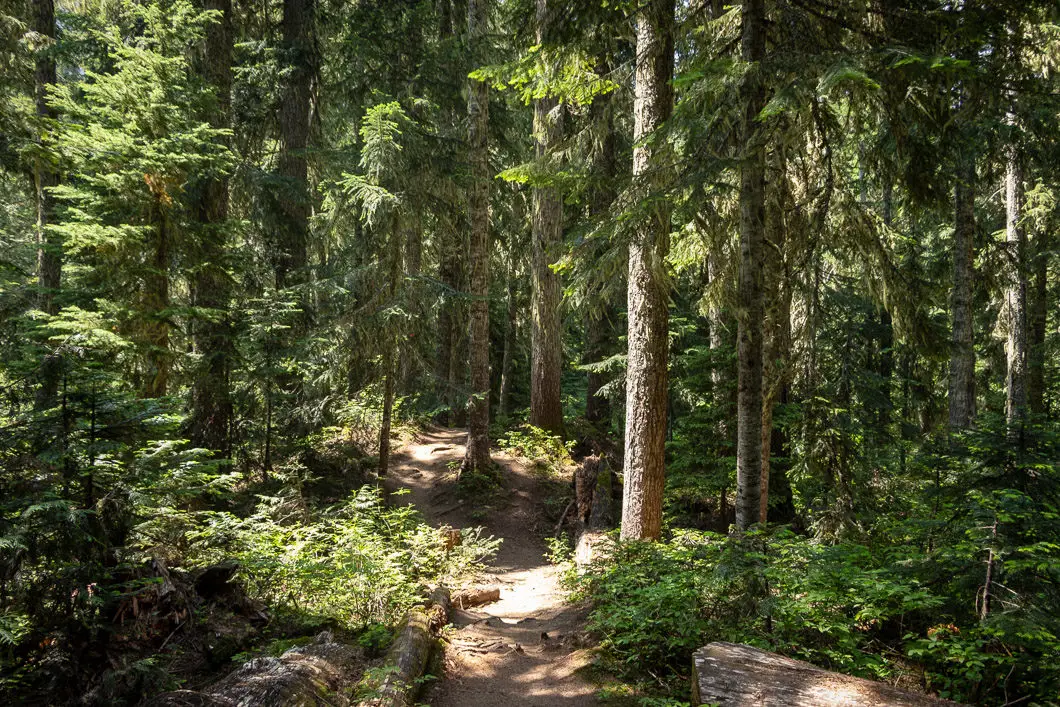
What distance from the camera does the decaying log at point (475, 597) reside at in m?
8.31

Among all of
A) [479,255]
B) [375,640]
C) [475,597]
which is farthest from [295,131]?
[375,640]

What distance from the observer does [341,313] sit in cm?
1188

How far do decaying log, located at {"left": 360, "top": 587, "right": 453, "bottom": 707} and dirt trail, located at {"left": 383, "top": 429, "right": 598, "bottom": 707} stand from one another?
0.31m

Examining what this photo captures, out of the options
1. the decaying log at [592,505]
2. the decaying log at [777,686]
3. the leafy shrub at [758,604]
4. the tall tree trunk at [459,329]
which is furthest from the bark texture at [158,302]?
the decaying log at [777,686]

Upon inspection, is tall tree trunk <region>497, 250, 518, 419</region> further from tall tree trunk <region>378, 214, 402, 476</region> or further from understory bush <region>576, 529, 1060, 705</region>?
understory bush <region>576, 529, 1060, 705</region>

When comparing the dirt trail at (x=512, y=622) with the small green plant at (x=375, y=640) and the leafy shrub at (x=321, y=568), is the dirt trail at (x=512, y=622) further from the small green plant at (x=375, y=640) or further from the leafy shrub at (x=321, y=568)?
the leafy shrub at (x=321, y=568)

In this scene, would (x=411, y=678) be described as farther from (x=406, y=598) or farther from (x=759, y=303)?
(x=759, y=303)

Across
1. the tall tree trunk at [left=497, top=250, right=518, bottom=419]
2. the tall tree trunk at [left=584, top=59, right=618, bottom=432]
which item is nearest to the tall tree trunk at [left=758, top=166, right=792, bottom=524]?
the tall tree trunk at [left=584, top=59, right=618, bottom=432]

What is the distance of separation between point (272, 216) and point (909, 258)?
16.3 metres

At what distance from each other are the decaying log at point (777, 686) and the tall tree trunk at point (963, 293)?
34.1ft

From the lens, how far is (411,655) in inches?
213

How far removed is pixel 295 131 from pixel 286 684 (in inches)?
566

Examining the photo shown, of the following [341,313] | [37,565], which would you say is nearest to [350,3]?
[341,313]

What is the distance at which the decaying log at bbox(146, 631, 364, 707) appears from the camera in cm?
384
